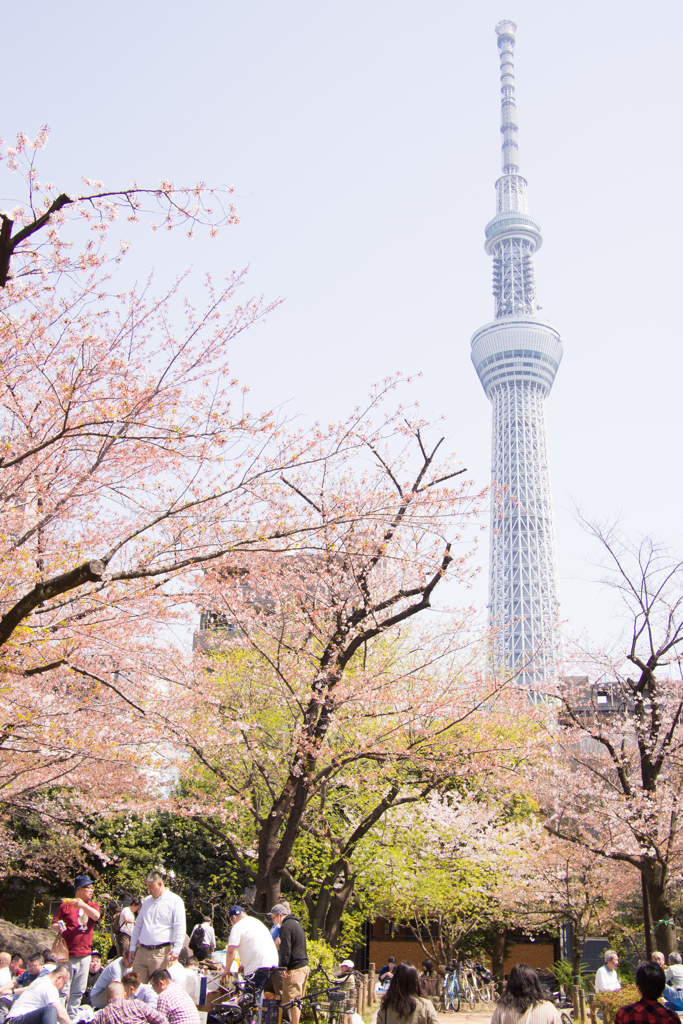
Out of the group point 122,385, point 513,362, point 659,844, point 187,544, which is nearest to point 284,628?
point 187,544

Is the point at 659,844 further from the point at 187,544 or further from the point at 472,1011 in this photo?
the point at 187,544

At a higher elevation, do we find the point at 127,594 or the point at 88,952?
the point at 127,594

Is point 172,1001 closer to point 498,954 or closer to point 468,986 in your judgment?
point 468,986

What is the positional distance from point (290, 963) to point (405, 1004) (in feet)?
9.96

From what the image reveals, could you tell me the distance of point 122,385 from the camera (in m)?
5.59

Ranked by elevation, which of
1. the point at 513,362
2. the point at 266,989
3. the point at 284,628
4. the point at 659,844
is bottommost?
the point at 266,989

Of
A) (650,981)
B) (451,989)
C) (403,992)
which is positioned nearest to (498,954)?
(451,989)

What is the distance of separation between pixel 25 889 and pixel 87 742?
14.2 meters

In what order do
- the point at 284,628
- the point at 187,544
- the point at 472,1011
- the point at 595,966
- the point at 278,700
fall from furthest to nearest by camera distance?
the point at 595,966 < the point at 472,1011 < the point at 278,700 < the point at 284,628 < the point at 187,544

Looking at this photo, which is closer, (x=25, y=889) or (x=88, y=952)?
(x=88, y=952)

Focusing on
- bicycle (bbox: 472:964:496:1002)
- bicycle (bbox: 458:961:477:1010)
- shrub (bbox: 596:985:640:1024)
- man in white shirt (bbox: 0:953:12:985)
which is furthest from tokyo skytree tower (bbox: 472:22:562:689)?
man in white shirt (bbox: 0:953:12:985)

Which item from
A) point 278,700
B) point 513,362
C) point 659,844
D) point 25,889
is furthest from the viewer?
point 513,362

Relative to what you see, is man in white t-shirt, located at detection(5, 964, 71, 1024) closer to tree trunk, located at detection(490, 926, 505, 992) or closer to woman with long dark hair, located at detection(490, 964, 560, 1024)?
woman with long dark hair, located at detection(490, 964, 560, 1024)

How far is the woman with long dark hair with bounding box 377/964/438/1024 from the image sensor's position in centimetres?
397
